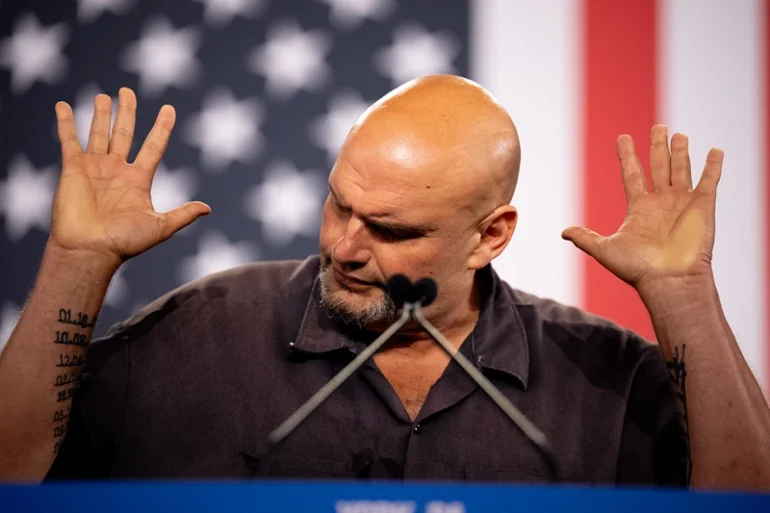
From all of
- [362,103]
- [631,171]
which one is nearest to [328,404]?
[631,171]

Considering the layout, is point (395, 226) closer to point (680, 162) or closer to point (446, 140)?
point (446, 140)

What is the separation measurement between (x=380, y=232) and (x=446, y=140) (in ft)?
0.74

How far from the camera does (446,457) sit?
1657mm

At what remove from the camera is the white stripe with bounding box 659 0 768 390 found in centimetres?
265

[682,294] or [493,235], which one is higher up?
[493,235]

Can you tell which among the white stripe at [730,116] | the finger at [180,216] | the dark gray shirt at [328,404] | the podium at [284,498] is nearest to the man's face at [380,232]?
the dark gray shirt at [328,404]

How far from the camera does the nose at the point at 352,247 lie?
163cm

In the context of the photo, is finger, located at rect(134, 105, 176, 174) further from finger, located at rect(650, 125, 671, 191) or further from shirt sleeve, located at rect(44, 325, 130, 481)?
finger, located at rect(650, 125, 671, 191)

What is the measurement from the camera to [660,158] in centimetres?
173

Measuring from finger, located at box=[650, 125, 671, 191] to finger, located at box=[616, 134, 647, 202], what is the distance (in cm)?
3

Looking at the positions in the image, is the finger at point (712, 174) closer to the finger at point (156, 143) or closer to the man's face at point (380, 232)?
the man's face at point (380, 232)

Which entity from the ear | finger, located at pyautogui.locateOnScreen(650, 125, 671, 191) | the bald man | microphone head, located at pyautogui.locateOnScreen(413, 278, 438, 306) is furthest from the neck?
finger, located at pyautogui.locateOnScreen(650, 125, 671, 191)

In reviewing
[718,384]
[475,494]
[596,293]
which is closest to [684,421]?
[718,384]

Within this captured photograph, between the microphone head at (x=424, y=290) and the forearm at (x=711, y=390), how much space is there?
1.73ft
